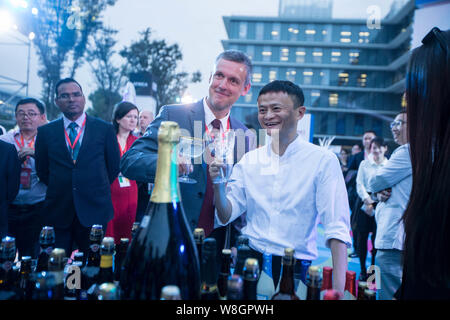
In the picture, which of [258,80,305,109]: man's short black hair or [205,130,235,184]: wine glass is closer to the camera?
[205,130,235,184]: wine glass

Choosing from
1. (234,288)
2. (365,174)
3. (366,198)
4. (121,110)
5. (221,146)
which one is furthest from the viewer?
(365,174)

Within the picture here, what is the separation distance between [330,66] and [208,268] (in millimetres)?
51049

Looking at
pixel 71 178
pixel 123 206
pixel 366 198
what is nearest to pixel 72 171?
pixel 71 178

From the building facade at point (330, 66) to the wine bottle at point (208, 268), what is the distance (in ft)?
143

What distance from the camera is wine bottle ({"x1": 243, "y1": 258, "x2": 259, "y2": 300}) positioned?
651 millimetres

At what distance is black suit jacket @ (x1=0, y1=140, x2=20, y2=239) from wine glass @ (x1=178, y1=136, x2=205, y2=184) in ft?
6.00

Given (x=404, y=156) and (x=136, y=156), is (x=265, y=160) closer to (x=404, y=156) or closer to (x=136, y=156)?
(x=136, y=156)

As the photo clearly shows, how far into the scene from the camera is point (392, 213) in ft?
8.98

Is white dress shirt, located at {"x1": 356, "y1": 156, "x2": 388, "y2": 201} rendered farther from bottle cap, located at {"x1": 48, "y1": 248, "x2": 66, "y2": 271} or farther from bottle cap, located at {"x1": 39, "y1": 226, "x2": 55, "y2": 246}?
bottle cap, located at {"x1": 48, "y1": 248, "x2": 66, "y2": 271}

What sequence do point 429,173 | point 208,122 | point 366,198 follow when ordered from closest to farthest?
point 429,173
point 208,122
point 366,198

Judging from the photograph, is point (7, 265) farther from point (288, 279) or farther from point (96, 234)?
point (288, 279)

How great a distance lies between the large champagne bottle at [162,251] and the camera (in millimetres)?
720

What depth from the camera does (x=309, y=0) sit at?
40.5 meters

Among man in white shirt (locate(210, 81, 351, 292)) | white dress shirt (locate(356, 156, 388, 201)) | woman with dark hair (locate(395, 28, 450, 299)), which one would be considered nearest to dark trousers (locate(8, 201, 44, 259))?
man in white shirt (locate(210, 81, 351, 292))
